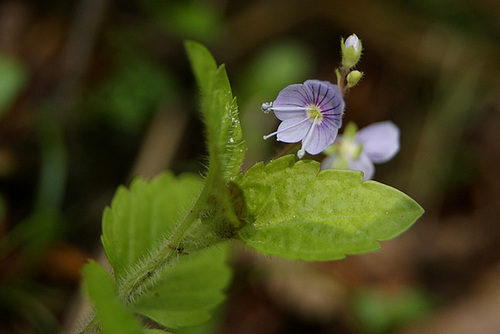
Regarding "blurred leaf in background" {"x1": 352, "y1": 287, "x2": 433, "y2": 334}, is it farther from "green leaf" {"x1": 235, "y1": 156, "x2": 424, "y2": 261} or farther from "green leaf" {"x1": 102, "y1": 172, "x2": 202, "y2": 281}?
"green leaf" {"x1": 235, "y1": 156, "x2": 424, "y2": 261}

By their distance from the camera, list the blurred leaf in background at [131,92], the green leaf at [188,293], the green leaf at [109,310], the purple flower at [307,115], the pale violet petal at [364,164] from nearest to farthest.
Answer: the green leaf at [109,310], the purple flower at [307,115], the green leaf at [188,293], the pale violet petal at [364,164], the blurred leaf in background at [131,92]

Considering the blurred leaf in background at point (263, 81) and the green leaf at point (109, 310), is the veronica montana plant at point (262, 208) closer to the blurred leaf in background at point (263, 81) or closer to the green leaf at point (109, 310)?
the green leaf at point (109, 310)

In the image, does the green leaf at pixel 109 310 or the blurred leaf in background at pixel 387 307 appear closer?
the green leaf at pixel 109 310

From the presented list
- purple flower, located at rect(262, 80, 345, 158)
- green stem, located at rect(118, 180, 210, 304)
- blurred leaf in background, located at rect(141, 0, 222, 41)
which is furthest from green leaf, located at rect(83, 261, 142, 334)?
blurred leaf in background, located at rect(141, 0, 222, 41)

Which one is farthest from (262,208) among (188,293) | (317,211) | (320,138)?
(188,293)

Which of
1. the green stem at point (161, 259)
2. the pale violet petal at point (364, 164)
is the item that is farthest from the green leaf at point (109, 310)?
the pale violet petal at point (364, 164)

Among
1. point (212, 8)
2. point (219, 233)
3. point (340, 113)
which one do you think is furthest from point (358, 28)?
point (219, 233)
